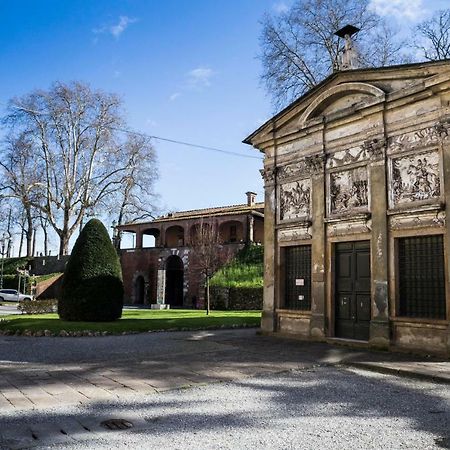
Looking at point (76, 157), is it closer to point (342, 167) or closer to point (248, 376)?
point (342, 167)

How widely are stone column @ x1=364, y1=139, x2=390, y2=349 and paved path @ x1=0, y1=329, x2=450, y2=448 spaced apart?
888 mm

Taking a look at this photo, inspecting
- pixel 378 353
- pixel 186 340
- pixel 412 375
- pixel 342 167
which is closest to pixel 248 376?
pixel 412 375

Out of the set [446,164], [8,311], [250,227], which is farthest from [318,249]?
[8,311]

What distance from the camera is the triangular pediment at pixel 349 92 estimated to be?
11.0 meters

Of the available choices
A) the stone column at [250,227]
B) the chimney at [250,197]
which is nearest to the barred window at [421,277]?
the stone column at [250,227]

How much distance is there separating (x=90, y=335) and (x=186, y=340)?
3.59 metres

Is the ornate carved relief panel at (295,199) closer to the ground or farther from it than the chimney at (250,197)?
closer to the ground

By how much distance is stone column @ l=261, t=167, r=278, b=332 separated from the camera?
46.3 feet

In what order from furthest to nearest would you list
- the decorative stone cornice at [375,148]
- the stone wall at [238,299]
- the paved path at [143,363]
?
the stone wall at [238,299], the decorative stone cornice at [375,148], the paved path at [143,363]

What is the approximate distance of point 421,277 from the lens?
1081 centimetres

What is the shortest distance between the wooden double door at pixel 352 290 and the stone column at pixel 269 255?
7.24 ft

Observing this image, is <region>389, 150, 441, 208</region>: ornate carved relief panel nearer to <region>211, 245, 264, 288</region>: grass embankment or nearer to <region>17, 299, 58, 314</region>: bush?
<region>17, 299, 58, 314</region>: bush

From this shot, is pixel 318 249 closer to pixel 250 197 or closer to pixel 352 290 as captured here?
pixel 352 290

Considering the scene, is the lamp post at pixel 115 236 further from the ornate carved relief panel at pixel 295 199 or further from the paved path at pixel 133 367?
the ornate carved relief panel at pixel 295 199
